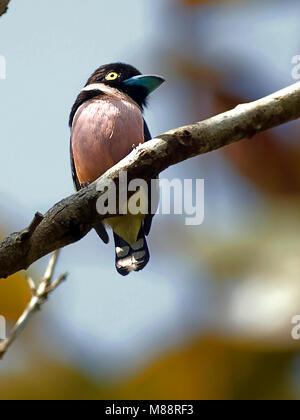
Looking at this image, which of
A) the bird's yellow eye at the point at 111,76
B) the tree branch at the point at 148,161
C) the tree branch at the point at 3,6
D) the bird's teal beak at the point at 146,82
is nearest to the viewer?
the tree branch at the point at 148,161

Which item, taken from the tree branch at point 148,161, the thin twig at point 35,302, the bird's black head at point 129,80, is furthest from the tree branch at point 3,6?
the bird's black head at point 129,80

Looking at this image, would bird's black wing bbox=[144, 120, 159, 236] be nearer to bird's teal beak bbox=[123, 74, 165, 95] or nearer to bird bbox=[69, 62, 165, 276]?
bird bbox=[69, 62, 165, 276]

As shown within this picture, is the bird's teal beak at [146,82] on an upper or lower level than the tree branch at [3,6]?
upper

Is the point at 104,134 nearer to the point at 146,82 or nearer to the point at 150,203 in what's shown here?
the point at 150,203

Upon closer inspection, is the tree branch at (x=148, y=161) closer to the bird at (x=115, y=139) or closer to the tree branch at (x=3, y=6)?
the tree branch at (x=3, y=6)

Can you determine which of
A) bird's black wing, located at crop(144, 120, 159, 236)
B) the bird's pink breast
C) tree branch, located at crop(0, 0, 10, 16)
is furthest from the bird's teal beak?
tree branch, located at crop(0, 0, 10, 16)

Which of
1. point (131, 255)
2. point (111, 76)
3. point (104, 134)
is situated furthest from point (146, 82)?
point (131, 255)

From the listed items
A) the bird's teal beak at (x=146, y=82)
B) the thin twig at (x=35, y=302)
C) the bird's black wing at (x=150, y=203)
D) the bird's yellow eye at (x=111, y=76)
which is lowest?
the thin twig at (x=35, y=302)
